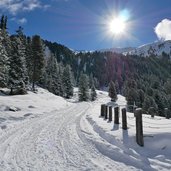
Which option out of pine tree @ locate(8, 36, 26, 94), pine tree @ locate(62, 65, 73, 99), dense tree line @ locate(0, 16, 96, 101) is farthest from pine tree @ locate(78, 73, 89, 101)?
pine tree @ locate(8, 36, 26, 94)

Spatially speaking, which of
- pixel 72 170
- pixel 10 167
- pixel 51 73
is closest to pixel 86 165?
pixel 72 170

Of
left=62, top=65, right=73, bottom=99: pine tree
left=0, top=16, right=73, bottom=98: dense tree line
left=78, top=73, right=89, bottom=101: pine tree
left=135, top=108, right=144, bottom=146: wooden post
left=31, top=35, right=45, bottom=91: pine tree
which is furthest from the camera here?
left=62, top=65, right=73, bottom=99: pine tree

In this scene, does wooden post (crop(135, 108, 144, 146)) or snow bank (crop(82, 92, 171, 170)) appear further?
wooden post (crop(135, 108, 144, 146))

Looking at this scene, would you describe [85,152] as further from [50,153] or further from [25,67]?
[25,67]

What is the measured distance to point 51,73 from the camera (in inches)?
3172

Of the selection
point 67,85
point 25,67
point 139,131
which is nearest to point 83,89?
point 67,85

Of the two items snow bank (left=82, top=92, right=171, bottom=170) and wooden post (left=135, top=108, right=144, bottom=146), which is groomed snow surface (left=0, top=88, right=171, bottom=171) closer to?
snow bank (left=82, top=92, right=171, bottom=170)

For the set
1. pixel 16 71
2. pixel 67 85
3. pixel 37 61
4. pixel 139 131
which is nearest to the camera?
pixel 139 131

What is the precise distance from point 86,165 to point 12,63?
38895 millimetres

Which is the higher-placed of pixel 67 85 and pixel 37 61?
pixel 37 61

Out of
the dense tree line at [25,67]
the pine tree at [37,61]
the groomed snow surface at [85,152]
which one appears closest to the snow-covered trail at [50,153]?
the groomed snow surface at [85,152]

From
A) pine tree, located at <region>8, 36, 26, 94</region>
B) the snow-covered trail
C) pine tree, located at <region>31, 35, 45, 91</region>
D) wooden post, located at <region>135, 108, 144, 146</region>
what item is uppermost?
pine tree, located at <region>31, 35, 45, 91</region>

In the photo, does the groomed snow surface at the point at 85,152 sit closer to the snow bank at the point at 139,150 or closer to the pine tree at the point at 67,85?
the snow bank at the point at 139,150

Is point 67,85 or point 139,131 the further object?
point 67,85
